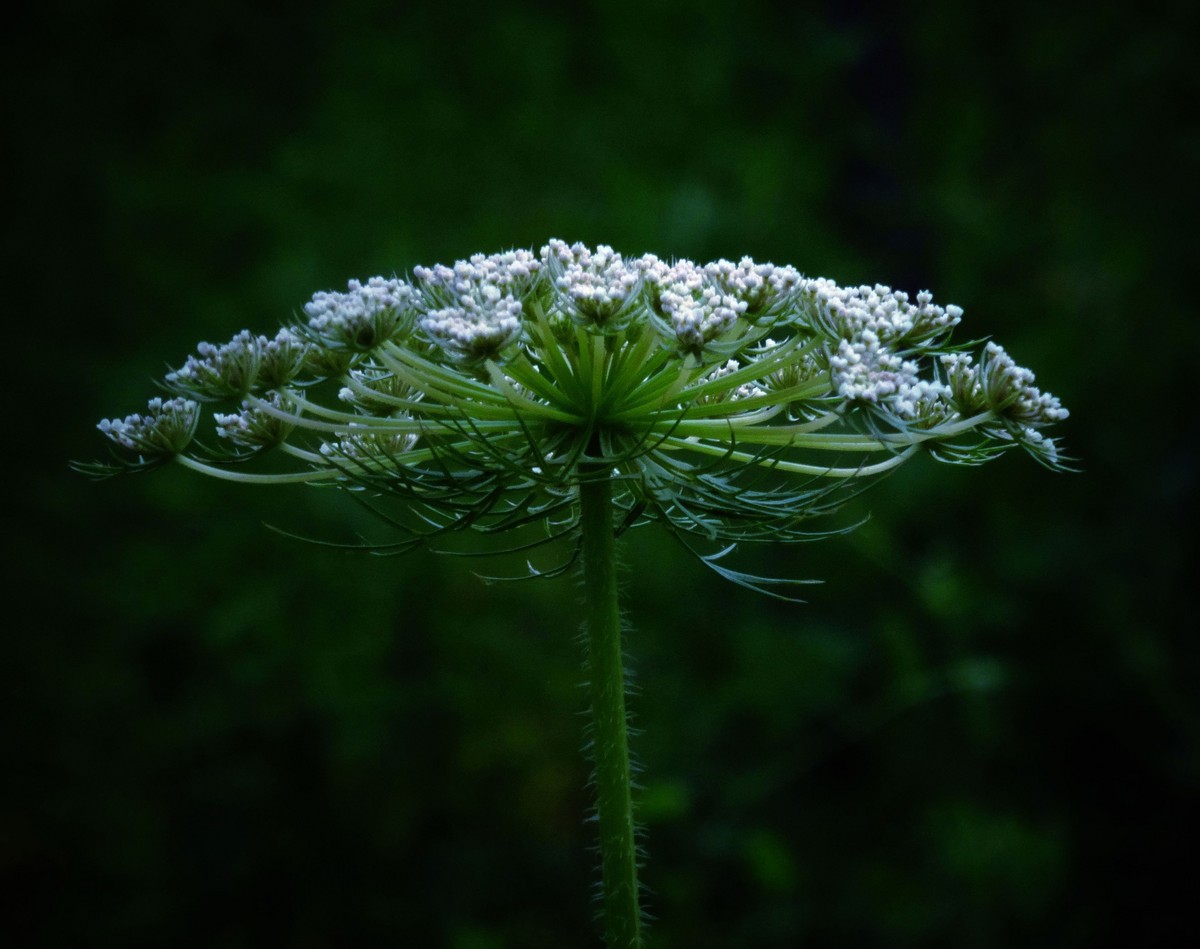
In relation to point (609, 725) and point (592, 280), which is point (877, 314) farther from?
point (609, 725)

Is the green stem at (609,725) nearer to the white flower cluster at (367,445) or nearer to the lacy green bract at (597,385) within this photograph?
the lacy green bract at (597,385)

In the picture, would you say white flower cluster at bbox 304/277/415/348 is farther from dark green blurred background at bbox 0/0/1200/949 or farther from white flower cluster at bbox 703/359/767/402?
dark green blurred background at bbox 0/0/1200/949

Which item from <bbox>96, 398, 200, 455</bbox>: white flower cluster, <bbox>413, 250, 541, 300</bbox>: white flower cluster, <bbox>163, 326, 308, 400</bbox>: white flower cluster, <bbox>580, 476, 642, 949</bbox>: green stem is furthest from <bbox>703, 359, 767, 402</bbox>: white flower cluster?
<bbox>96, 398, 200, 455</bbox>: white flower cluster

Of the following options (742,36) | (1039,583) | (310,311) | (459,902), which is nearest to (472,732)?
(459,902)

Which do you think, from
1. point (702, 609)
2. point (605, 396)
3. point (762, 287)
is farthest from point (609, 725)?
point (702, 609)

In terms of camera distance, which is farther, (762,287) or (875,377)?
(762,287)

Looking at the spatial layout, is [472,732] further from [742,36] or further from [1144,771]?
[742,36]
